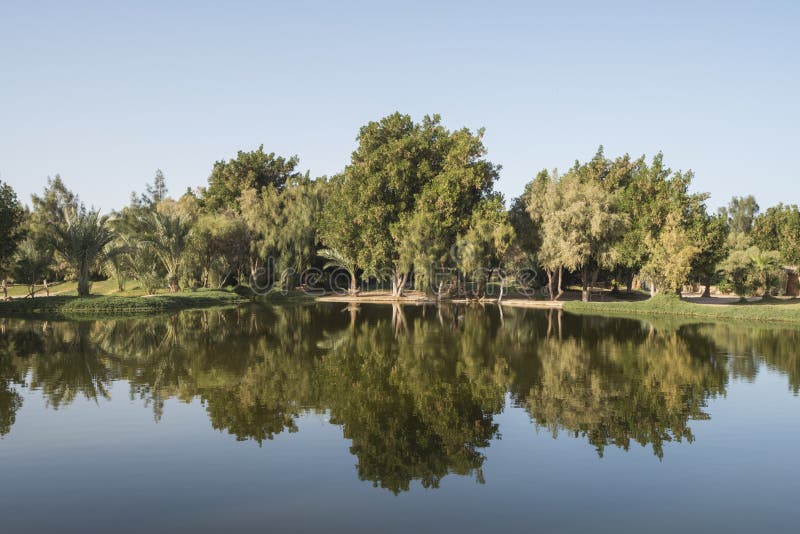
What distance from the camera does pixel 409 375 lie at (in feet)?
65.0

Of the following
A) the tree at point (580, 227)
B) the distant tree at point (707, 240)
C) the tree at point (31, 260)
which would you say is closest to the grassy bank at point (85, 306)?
the tree at point (31, 260)

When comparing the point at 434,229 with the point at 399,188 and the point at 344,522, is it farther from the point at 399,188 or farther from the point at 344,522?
the point at 344,522

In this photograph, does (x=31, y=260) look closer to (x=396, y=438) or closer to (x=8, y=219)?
(x=8, y=219)

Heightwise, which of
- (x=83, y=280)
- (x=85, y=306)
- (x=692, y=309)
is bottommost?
(x=85, y=306)

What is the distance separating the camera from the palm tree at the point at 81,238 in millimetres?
42906

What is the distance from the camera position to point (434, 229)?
52.2 m

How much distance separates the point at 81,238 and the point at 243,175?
36.2 metres

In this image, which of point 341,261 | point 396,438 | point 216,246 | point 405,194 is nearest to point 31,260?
point 216,246

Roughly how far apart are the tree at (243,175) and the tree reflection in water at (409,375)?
4267 cm

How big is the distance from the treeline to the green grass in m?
2.04

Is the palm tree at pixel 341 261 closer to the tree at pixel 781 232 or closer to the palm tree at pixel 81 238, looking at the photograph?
the palm tree at pixel 81 238

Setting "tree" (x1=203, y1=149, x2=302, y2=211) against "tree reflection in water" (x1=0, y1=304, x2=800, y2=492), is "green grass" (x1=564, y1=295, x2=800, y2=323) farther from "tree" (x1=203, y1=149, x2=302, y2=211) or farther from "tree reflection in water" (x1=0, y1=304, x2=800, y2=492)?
"tree" (x1=203, y1=149, x2=302, y2=211)

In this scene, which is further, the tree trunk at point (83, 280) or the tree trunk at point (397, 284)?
the tree trunk at point (397, 284)

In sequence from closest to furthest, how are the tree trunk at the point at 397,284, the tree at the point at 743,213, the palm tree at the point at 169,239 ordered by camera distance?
1. the palm tree at the point at 169,239
2. the tree trunk at the point at 397,284
3. the tree at the point at 743,213
